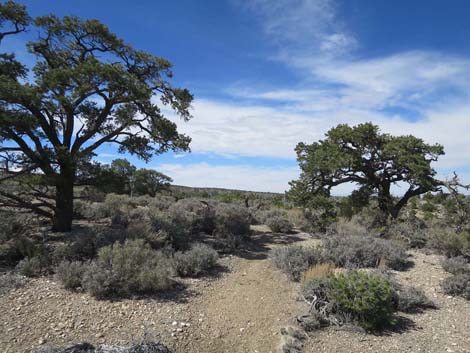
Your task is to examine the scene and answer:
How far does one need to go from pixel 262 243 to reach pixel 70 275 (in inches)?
275

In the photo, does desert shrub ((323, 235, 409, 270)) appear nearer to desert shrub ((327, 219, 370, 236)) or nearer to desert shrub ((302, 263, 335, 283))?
desert shrub ((302, 263, 335, 283))

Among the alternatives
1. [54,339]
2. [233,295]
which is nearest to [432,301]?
[233,295]

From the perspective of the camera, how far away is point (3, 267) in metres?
6.88

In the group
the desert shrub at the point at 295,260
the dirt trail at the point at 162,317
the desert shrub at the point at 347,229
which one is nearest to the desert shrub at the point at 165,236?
the dirt trail at the point at 162,317

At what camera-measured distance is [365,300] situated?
516cm

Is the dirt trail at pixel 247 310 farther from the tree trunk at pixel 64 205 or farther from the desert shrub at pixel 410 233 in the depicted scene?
the tree trunk at pixel 64 205

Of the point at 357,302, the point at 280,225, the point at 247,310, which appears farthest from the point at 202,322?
the point at 280,225

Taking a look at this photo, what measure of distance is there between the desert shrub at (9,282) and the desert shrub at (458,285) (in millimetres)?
8892

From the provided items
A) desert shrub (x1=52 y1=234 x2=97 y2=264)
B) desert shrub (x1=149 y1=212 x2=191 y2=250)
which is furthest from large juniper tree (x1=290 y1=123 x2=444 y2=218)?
desert shrub (x1=52 y1=234 x2=97 y2=264)

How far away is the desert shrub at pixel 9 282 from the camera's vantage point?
578cm

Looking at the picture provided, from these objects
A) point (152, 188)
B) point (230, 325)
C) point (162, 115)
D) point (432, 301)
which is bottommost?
point (230, 325)

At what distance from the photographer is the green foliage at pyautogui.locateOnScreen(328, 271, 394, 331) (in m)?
5.12

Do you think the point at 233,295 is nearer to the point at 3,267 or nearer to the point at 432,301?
the point at 432,301

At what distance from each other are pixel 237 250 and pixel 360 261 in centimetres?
390
